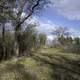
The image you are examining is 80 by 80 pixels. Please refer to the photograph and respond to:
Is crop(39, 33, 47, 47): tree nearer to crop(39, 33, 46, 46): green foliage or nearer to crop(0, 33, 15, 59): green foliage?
crop(39, 33, 46, 46): green foliage

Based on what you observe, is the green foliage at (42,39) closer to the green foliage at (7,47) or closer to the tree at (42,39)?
the tree at (42,39)

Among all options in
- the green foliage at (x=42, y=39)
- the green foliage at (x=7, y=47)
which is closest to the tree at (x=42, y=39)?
the green foliage at (x=42, y=39)

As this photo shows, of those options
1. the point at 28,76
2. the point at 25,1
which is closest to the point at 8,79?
the point at 28,76

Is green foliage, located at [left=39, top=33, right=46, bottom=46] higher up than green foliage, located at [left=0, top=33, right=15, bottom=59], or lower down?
higher up

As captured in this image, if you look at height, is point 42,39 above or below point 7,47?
above

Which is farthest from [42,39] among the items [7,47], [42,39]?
[7,47]

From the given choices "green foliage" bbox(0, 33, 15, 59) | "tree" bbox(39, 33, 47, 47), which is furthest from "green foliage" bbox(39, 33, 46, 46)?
"green foliage" bbox(0, 33, 15, 59)

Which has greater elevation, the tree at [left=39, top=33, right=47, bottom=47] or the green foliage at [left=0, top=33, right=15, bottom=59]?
the tree at [left=39, top=33, right=47, bottom=47]

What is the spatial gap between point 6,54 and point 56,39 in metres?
37.6

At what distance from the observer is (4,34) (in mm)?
23734

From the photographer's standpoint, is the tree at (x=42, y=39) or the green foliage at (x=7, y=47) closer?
the green foliage at (x=7, y=47)

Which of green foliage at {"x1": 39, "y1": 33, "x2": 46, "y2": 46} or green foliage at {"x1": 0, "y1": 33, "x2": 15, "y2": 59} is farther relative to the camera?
green foliage at {"x1": 39, "y1": 33, "x2": 46, "y2": 46}

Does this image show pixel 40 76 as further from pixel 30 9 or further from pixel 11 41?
pixel 11 41

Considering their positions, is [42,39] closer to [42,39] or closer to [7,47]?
[42,39]
